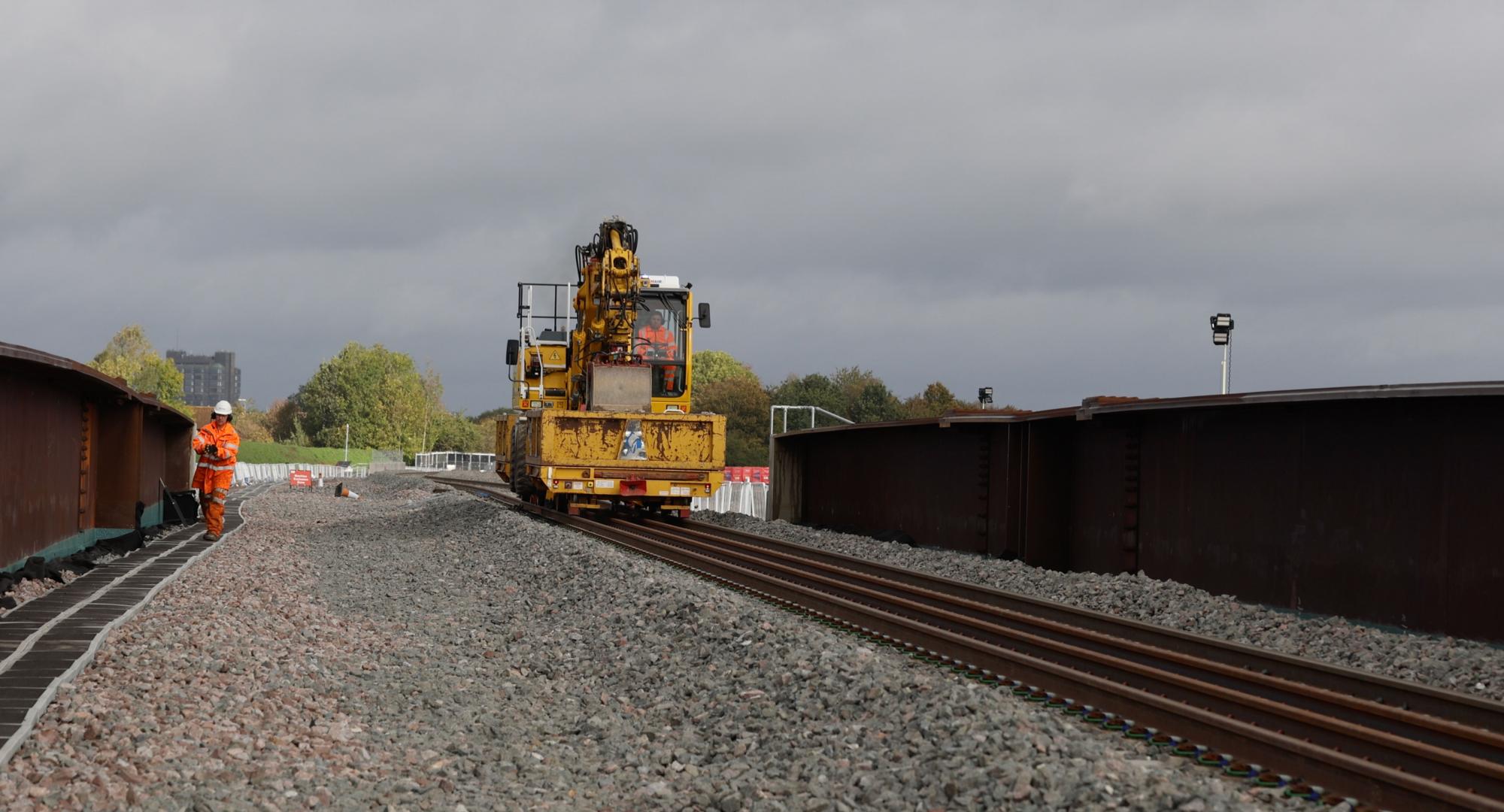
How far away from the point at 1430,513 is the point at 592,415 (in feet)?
41.4

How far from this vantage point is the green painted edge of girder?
1162cm

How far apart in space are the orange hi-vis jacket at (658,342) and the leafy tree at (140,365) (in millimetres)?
91812

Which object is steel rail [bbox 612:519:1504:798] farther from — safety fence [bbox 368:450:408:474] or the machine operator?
safety fence [bbox 368:450:408:474]

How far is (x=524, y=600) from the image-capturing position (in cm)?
1272

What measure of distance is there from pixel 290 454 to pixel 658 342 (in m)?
74.4

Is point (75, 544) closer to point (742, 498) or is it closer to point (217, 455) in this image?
point (217, 455)

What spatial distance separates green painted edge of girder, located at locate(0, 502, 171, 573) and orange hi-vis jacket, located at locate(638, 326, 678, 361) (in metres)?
8.30

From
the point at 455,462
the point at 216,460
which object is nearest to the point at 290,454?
the point at 455,462

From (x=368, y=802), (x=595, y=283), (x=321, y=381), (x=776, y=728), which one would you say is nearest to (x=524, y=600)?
(x=776, y=728)

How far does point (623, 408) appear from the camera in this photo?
20.8 metres

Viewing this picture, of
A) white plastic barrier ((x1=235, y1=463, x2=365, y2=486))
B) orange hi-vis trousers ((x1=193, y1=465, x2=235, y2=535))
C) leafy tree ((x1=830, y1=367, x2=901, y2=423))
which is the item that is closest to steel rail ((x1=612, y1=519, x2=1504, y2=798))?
orange hi-vis trousers ((x1=193, y1=465, x2=235, y2=535))

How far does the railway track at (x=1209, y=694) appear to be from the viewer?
218 inches

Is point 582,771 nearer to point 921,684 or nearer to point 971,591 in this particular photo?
point 921,684

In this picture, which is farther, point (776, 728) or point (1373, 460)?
point (1373, 460)
